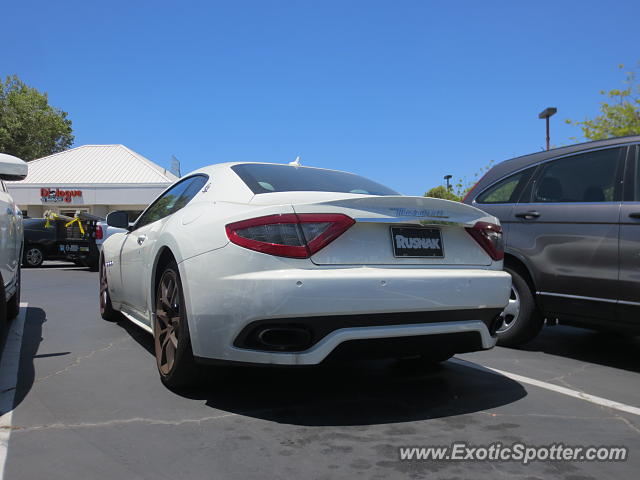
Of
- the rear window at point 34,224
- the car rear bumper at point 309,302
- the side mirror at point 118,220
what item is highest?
the rear window at point 34,224

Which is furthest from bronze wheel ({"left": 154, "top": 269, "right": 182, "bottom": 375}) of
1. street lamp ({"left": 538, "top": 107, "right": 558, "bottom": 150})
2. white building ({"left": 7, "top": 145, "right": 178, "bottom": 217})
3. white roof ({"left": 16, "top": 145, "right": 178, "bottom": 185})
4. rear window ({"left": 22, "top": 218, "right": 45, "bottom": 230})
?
white roof ({"left": 16, "top": 145, "right": 178, "bottom": 185})

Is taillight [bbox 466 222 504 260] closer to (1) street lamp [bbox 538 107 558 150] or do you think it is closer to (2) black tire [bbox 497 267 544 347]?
(2) black tire [bbox 497 267 544 347]

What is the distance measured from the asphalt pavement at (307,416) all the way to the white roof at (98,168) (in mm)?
33741

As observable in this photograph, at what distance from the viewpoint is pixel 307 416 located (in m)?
3.02

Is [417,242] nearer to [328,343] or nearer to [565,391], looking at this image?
[328,343]

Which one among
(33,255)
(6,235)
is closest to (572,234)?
(6,235)

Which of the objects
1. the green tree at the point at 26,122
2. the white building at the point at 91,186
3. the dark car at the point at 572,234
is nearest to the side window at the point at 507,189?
the dark car at the point at 572,234

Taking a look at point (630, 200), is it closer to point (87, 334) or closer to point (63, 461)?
point (63, 461)

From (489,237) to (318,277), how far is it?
131 cm

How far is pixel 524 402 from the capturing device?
3.36m

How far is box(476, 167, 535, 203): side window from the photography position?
5.07 m

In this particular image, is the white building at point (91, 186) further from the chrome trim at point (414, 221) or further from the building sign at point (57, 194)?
the chrome trim at point (414, 221)

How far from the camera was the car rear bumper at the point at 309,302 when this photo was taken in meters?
2.75

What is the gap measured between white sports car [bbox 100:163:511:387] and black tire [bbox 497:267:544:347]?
4.97 ft
